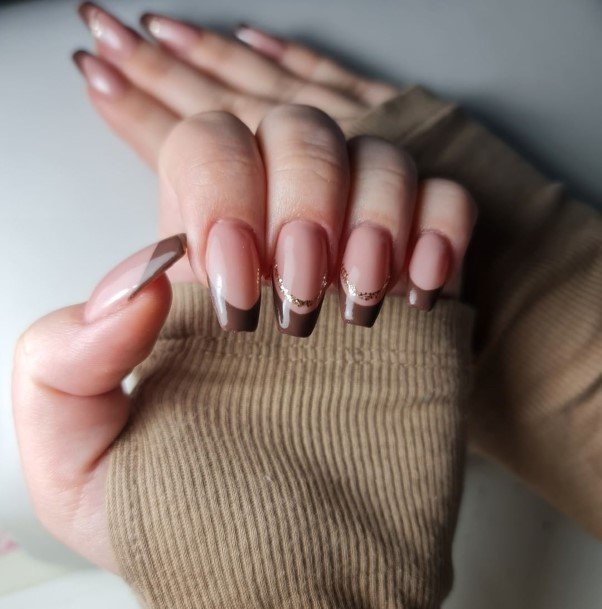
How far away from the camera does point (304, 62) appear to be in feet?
1.86

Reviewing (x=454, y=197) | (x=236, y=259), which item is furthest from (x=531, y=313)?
(x=236, y=259)

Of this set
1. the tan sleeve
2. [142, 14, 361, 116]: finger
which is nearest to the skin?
the tan sleeve

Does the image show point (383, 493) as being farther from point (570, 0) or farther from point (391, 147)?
point (570, 0)

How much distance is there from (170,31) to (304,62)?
0.39 feet

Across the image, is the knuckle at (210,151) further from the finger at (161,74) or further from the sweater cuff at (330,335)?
the finger at (161,74)

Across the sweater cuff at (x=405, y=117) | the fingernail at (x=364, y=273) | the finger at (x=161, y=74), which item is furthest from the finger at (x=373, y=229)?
the finger at (x=161, y=74)

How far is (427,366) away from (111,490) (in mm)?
172

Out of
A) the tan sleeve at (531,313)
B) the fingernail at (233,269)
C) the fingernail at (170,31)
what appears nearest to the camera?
the fingernail at (233,269)

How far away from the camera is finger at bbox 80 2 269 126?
1.67 ft

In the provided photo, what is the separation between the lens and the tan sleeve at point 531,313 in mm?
419

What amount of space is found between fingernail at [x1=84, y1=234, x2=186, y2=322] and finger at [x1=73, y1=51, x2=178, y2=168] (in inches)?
9.7

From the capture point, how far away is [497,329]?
0.43m

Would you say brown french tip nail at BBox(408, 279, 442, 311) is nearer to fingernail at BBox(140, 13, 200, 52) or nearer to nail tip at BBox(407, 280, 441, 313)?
nail tip at BBox(407, 280, 441, 313)

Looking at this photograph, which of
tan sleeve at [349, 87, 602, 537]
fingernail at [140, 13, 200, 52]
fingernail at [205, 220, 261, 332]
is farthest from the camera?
fingernail at [140, 13, 200, 52]
